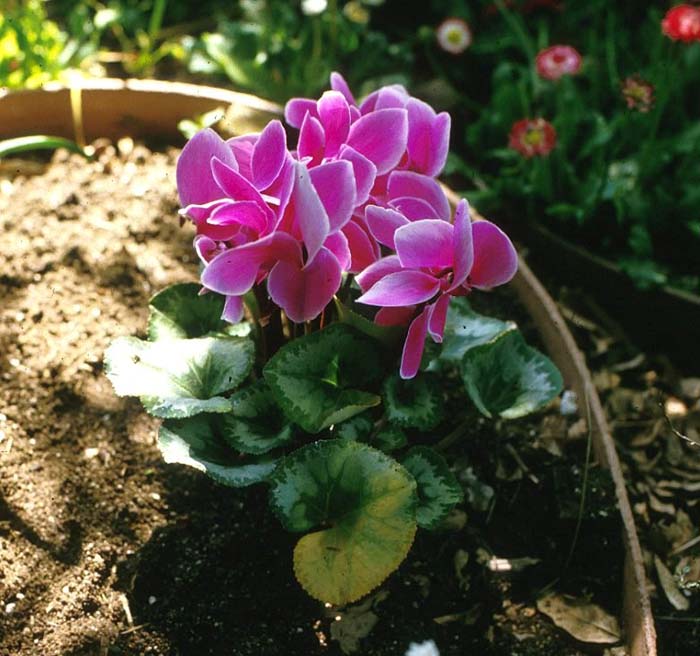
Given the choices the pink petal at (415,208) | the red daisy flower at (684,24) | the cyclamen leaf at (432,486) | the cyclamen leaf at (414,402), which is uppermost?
the pink petal at (415,208)

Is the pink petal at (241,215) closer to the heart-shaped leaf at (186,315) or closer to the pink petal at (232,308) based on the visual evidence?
the pink petal at (232,308)

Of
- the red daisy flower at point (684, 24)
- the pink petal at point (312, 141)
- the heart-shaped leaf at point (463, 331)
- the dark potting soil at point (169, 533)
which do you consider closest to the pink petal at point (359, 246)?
the pink petal at point (312, 141)

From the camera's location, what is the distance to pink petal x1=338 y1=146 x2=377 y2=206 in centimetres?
106

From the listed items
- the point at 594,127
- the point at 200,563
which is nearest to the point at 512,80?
the point at 594,127

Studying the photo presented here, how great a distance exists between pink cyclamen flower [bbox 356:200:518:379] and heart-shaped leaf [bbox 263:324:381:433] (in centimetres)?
15

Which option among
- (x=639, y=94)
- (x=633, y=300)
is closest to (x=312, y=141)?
(x=639, y=94)

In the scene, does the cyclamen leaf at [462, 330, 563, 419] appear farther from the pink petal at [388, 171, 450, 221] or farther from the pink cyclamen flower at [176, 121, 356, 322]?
the pink cyclamen flower at [176, 121, 356, 322]

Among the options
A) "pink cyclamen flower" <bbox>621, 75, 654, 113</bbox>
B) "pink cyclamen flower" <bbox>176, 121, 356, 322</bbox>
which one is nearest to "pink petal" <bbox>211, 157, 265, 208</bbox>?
"pink cyclamen flower" <bbox>176, 121, 356, 322</bbox>

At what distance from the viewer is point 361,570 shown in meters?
1.10

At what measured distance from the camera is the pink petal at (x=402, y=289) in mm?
1017

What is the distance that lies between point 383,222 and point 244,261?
0.18 meters

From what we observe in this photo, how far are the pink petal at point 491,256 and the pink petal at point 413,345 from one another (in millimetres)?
91

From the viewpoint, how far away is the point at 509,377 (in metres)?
1.38

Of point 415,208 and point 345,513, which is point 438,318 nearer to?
point 415,208
